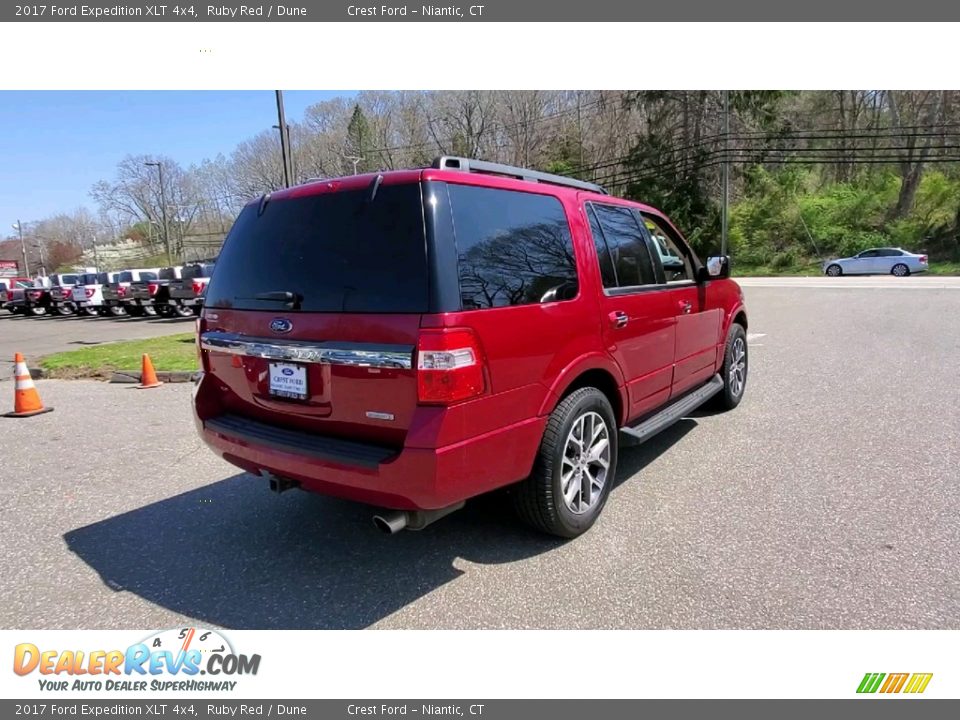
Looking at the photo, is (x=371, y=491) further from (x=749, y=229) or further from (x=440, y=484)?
(x=749, y=229)

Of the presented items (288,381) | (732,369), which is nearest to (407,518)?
(288,381)

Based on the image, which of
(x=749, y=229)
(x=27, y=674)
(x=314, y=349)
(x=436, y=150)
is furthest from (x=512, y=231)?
(x=436, y=150)

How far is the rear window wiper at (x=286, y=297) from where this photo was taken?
2879mm

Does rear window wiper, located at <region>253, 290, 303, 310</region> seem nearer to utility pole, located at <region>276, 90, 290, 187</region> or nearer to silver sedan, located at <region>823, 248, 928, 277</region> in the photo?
utility pole, located at <region>276, 90, 290, 187</region>

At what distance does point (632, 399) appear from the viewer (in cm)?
381

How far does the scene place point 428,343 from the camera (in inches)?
Result: 96.4

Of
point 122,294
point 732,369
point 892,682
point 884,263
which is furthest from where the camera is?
point 884,263

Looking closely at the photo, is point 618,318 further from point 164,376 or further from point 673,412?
point 164,376

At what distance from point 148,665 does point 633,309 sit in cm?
320

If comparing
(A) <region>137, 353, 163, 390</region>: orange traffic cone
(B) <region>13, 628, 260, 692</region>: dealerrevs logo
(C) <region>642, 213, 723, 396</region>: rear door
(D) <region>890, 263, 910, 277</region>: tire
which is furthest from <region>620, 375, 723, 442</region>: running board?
(D) <region>890, 263, 910, 277</region>: tire

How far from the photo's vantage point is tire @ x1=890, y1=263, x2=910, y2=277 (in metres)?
30.3

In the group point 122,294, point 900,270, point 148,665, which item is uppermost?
point 122,294

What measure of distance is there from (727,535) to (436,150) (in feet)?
166

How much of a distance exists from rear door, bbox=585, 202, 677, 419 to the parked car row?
15324mm
